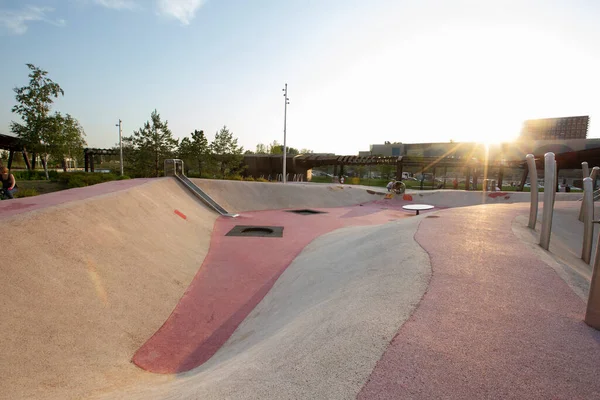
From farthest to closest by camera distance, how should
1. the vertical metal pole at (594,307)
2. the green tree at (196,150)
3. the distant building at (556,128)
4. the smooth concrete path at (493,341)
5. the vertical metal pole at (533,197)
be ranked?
1. the distant building at (556,128)
2. the green tree at (196,150)
3. the vertical metal pole at (533,197)
4. the vertical metal pole at (594,307)
5. the smooth concrete path at (493,341)

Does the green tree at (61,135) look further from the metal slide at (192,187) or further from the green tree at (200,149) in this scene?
the metal slide at (192,187)

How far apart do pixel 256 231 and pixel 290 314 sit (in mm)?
7931

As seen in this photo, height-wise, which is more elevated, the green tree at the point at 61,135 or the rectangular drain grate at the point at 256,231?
the green tree at the point at 61,135

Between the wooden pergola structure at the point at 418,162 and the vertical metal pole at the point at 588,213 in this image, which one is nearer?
the vertical metal pole at the point at 588,213

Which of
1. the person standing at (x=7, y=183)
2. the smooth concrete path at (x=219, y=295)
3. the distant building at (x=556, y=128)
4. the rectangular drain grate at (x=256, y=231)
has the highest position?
the distant building at (x=556, y=128)

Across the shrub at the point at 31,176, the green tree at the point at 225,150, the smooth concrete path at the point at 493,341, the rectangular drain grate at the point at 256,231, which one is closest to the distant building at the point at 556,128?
the green tree at the point at 225,150

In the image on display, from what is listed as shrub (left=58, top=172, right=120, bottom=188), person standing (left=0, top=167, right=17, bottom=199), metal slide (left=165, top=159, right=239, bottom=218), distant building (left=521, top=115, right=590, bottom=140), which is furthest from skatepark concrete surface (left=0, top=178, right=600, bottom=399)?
distant building (left=521, top=115, right=590, bottom=140)

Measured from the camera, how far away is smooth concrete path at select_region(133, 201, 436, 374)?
446 cm

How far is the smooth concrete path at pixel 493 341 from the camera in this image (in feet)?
6.72

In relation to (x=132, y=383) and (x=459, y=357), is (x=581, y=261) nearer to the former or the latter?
(x=459, y=357)

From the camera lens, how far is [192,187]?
1644cm

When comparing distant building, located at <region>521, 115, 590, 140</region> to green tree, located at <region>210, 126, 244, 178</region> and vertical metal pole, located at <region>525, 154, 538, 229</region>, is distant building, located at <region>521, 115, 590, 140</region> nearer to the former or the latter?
green tree, located at <region>210, 126, 244, 178</region>

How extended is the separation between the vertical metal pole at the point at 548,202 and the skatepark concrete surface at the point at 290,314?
0.29 meters

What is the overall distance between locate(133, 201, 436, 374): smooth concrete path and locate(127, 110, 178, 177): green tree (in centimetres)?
2097
